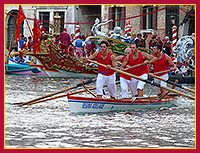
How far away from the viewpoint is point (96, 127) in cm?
1198

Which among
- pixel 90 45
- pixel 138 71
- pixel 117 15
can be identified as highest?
pixel 117 15

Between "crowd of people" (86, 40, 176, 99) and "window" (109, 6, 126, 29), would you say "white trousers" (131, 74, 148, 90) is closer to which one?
"crowd of people" (86, 40, 176, 99)

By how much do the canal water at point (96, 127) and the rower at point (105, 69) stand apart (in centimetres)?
82

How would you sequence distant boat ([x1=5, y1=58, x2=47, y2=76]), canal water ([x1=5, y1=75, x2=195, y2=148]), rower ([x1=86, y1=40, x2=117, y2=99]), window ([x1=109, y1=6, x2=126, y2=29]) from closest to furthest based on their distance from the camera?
1. canal water ([x1=5, y1=75, x2=195, y2=148])
2. rower ([x1=86, y1=40, x2=117, y2=99])
3. distant boat ([x1=5, y1=58, x2=47, y2=76])
4. window ([x1=109, y1=6, x2=126, y2=29])

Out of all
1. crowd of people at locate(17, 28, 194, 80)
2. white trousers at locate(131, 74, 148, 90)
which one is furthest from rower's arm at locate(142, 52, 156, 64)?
crowd of people at locate(17, 28, 194, 80)

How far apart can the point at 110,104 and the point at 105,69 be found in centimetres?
100

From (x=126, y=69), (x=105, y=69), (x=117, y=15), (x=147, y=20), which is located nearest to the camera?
(x=126, y=69)

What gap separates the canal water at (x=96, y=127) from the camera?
33.6ft

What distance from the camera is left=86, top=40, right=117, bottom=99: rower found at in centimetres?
1430

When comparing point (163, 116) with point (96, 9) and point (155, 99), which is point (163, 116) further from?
point (96, 9)

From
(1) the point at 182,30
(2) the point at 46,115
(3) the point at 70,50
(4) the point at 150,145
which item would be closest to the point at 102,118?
(2) the point at 46,115

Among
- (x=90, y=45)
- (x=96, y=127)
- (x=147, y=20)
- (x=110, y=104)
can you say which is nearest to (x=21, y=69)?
(x=90, y=45)

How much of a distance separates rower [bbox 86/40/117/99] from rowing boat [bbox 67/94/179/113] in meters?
0.53

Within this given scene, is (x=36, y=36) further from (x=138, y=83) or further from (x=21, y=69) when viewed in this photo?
(x=138, y=83)
